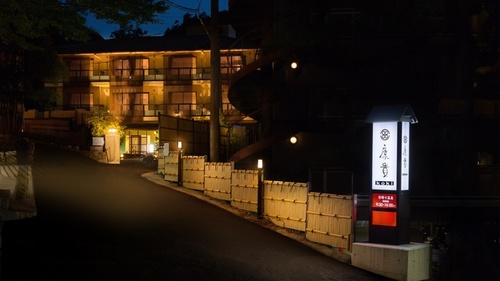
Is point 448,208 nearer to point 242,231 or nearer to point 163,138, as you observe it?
point 242,231

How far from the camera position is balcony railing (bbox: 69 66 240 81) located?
53.4m

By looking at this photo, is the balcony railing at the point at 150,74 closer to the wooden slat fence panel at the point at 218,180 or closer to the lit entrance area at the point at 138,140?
the lit entrance area at the point at 138,140

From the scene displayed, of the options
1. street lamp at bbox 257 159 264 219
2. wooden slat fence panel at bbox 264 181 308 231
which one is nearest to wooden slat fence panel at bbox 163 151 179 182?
street lamp at bbox 257 159 264 219

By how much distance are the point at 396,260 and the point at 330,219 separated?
2472 millimetres

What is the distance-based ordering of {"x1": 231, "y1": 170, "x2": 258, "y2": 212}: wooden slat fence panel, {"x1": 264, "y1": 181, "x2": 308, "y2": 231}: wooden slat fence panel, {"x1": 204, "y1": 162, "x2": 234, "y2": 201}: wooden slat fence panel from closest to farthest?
{"x1": 264, "y1": 181, "x2": 308, "y2": 231}: wooden slat fence panel < {"x1": 231, "y1": 170, "x2": 258, "y2": 212}: wooden slat fence panel < {"x1": 204, "y1": 162, "x2": 234, "y2": 201}: wooden slat fence panel

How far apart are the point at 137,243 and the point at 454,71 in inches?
722

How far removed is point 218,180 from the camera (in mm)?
20172

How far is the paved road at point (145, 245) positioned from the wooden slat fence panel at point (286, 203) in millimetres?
843

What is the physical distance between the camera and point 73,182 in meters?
21.6

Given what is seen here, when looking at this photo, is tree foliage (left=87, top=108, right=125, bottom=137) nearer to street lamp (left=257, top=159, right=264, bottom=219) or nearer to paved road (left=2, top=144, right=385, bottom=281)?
paved road (left=2, top=144, right=385, bottom=281)

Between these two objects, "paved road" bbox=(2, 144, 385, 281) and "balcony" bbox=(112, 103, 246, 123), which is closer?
"paved road" bbox=(2, 144, 385, 281)

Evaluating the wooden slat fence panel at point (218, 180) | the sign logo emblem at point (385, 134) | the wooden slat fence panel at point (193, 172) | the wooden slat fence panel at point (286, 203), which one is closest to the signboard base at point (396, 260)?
the sign logo emblem at point (385, 134)

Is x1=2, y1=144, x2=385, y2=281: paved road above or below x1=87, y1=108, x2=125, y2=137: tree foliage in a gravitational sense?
below

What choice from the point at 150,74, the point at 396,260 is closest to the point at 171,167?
the point at 396,260
